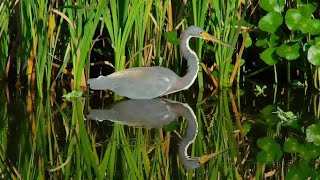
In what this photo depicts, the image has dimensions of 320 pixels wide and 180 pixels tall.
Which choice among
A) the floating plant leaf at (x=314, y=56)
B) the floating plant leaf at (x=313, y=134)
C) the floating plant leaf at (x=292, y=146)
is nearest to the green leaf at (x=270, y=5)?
the floating plant leaf at (x=314, y=56)

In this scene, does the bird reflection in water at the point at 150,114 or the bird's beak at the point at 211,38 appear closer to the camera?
the bird reflection in water at the point at 150,114

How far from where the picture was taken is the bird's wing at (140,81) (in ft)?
23.6

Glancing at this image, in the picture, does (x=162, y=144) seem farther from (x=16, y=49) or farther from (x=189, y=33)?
(x=16, y=49)

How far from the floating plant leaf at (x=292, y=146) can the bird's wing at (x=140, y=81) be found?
Result: 1.72m

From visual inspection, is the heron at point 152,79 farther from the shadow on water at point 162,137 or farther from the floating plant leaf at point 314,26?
the floating plant leaf at point 314,26

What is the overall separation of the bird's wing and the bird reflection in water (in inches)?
3.7

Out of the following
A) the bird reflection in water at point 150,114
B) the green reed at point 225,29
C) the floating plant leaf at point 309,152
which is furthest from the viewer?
the green reed at point 225,29

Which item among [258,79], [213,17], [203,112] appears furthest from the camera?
[258,79]

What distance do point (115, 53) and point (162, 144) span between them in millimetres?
1791

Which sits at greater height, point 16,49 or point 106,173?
point 16,49

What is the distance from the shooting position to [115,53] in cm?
737

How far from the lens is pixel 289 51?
7719 mm

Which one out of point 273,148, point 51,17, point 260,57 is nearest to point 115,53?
point 51,17

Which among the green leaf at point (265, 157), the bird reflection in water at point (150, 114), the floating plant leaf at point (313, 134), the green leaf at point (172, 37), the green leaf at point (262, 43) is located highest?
the green leaf at point (172, 37)
